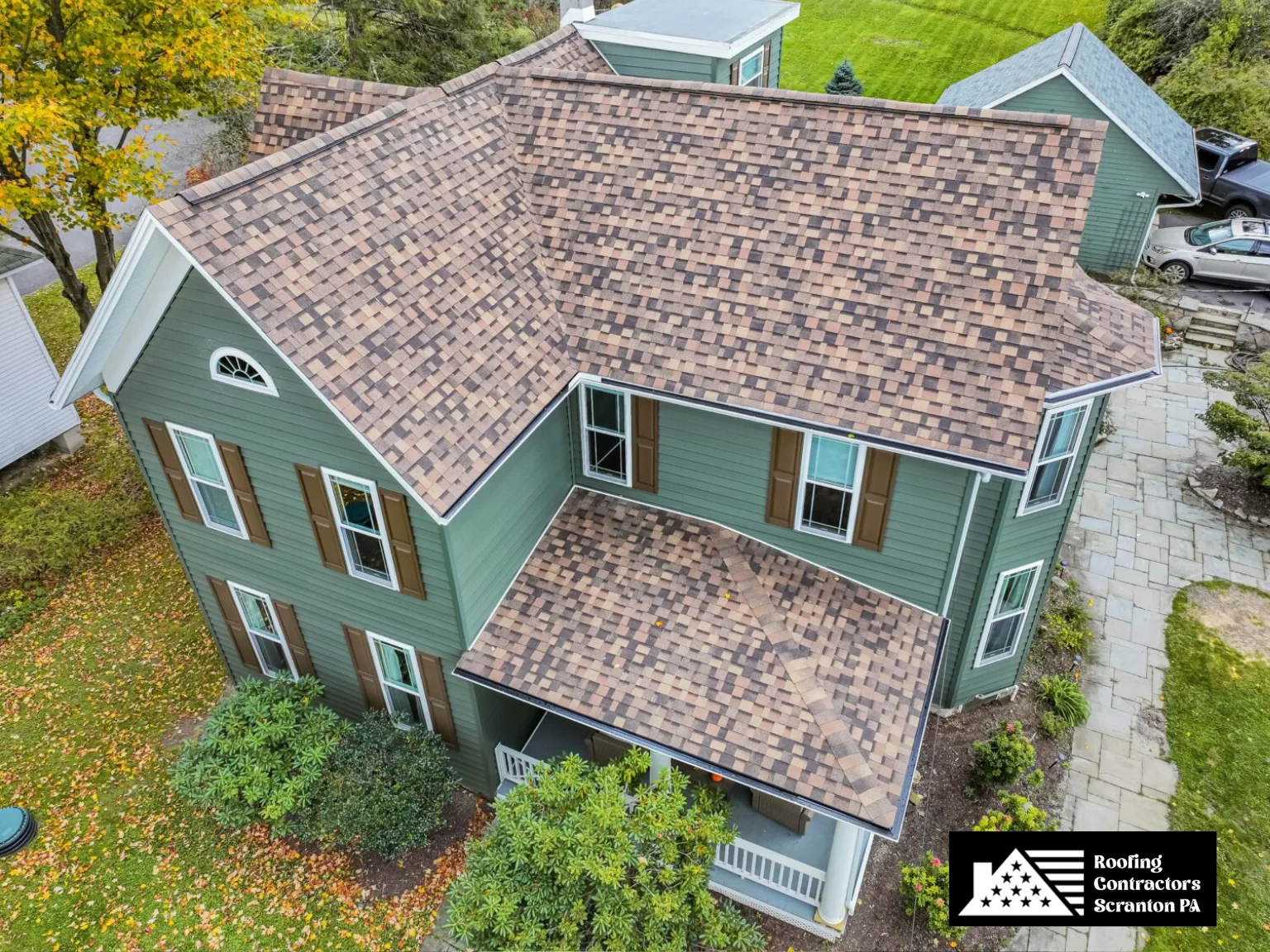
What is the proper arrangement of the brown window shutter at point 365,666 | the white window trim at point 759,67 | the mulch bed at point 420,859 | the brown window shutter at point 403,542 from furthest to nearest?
the white window trim at point 759,67 → the brown window shutter at point 365,666 → the mulch bed at point 420,859 → the brown window shutter at point 403,542

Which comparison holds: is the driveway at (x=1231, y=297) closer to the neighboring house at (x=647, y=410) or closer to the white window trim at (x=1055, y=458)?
the neighboring house at (x=647, y=410)

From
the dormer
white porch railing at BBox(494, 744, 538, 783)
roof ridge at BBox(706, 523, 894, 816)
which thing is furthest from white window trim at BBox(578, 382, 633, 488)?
the dormer

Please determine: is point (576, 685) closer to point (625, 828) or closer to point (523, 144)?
point (625, 828)

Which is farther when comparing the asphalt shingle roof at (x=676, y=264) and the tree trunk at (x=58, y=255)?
the tree trunk at (x=58, y=255)

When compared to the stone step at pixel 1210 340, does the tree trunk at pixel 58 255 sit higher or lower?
higher

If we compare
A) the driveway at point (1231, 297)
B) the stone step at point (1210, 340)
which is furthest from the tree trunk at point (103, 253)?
the driveway at point (1231, 297)

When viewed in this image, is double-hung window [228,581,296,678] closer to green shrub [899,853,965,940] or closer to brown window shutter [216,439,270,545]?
brown window shutter [216,439,270,545]

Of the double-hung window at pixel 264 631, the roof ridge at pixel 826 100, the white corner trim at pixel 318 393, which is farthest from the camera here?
the double-hung window at pixel 264 631
